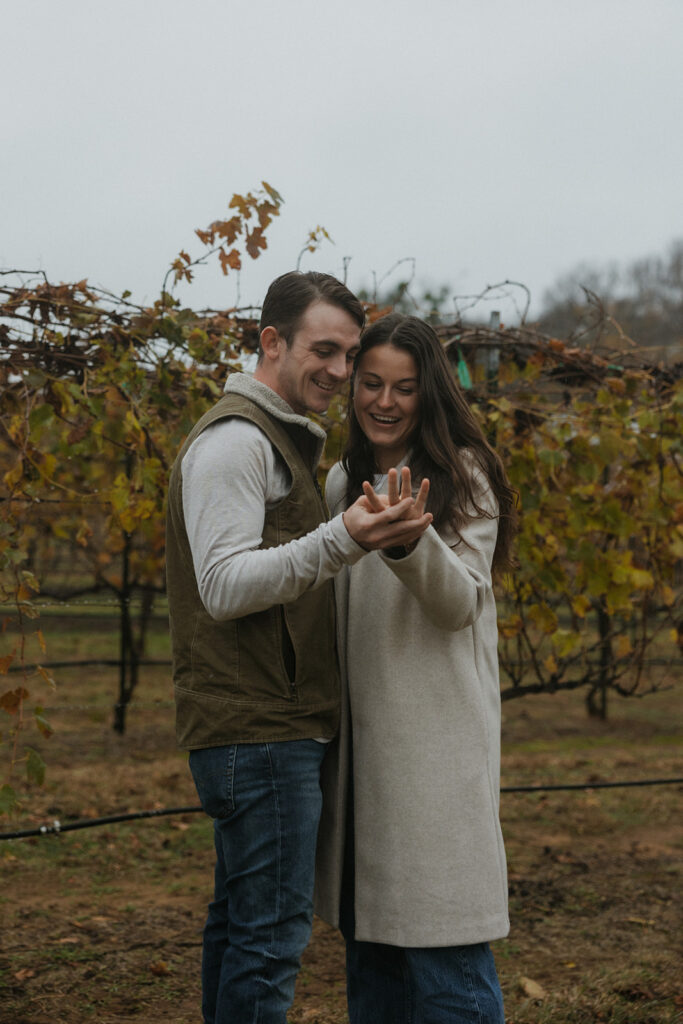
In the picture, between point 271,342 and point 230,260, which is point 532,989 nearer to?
point 271,342

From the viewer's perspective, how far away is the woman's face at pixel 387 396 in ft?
6.13

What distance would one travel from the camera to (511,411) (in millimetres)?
3383

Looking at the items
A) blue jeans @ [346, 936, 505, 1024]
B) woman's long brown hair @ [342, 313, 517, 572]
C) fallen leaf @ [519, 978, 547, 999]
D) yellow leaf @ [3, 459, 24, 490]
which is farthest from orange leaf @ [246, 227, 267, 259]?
fallen leaf @ [519, 978, 547, 999]

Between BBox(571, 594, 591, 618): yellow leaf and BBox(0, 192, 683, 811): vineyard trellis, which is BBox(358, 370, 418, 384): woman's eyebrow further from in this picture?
BBox(571, 594, 591, 618): yellow leaf

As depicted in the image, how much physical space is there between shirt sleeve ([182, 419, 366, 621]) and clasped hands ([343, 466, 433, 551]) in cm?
2

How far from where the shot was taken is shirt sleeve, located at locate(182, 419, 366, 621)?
4.97 feet

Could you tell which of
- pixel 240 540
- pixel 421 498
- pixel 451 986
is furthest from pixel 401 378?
pixel 451 986

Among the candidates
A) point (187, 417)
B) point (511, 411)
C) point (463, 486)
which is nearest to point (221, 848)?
point (463, 486)

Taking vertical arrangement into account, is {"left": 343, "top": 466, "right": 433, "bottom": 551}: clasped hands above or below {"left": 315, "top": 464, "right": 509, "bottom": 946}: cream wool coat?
above

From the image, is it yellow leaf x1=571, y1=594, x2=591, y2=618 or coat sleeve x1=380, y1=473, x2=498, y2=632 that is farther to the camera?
yellow leaf x1=571, y1=594, x2=591, y2=618

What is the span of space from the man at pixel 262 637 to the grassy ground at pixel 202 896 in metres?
1.06

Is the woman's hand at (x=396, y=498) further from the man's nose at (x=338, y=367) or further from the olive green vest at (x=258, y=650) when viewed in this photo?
the man's nose at (x=338, y=367)

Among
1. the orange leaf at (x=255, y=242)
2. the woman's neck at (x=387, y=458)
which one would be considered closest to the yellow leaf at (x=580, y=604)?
the orange leaf at (x=255, y=242)

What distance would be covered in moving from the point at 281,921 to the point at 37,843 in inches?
107
